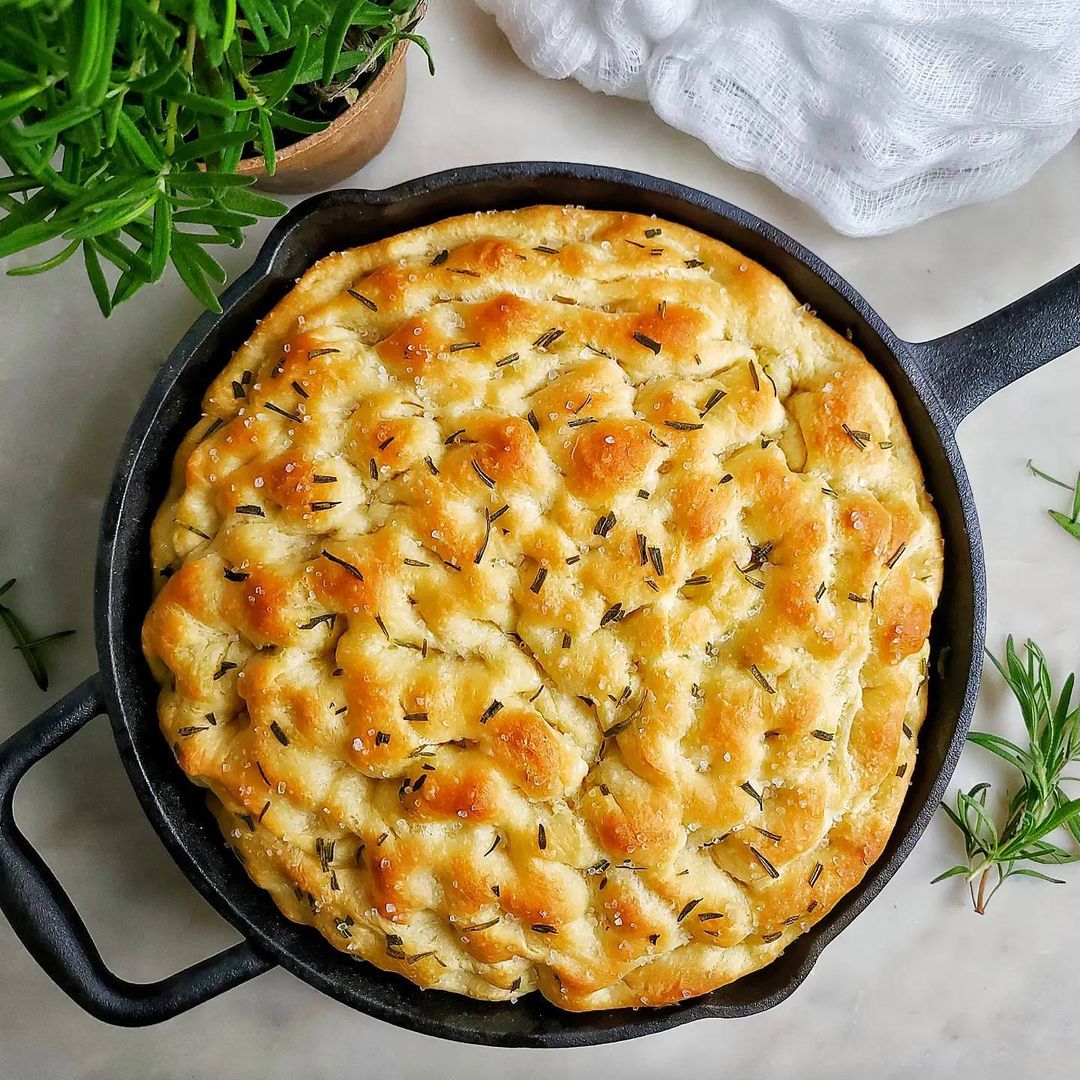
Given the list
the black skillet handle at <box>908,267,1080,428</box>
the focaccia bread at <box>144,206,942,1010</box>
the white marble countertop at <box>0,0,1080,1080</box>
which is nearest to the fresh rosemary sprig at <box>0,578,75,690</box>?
the white marble countertop at <box>0,0,1080,1080</box>

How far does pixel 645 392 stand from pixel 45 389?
47.7 inches

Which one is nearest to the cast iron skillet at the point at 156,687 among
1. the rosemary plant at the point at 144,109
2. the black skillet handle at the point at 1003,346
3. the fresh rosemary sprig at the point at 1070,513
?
the black skillet handle at the point at 1003,346

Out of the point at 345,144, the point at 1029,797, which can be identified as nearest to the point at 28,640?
the point at 345,144

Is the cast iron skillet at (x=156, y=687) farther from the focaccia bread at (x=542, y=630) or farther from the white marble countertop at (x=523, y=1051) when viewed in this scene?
the white marble countertop at (x=523, y=1051)

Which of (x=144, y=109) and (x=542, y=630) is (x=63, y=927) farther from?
(x=144, y=109)

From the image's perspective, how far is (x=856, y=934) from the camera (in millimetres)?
2246

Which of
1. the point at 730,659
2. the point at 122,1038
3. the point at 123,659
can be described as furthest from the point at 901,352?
the point at 122,1038

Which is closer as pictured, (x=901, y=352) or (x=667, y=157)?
(x=901, y=352)

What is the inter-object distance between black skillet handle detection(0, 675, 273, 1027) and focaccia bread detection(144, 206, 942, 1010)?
0.48 ft

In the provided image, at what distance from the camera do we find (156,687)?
1.81m

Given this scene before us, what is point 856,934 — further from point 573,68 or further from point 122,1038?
point 573,68

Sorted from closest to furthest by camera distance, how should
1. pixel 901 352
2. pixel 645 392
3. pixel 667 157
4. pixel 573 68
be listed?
pixel 645 392
pixel 901 352
pixel 573 68
pixel 667 157

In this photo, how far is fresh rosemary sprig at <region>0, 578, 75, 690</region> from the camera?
2072mm

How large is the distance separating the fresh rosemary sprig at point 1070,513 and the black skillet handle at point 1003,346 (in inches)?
19.6
